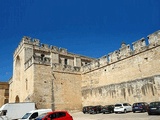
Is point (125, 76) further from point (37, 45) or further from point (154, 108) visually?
point (37, 45)

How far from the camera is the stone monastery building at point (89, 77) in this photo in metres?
17.8

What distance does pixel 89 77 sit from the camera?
2558 cm

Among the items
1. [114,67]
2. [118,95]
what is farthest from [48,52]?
[118,95]

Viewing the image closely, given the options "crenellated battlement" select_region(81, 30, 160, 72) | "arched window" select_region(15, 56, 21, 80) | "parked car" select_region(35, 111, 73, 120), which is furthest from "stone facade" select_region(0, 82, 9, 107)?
"parked car" select_region(35, 111, 73, 120)

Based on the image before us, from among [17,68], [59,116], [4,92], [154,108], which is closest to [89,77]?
[17,68]

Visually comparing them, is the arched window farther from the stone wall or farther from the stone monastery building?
the stone wall

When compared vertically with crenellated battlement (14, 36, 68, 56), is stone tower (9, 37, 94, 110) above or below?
below

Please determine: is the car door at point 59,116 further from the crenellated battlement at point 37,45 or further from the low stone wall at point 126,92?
the crenellated battlement at point 37,45

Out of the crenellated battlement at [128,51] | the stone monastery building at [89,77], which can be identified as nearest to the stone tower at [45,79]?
the stone monastery building at [89,77]

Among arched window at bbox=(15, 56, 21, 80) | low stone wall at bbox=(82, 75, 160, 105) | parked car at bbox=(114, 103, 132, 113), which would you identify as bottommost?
parked car at bbox=(114, 103, 132, 113)

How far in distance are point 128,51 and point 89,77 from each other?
785 centimetres

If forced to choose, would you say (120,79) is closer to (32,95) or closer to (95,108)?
(95,108)

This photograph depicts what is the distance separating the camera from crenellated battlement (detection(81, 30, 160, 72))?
17.5 meters

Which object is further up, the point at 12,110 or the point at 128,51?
the point at 128,51
